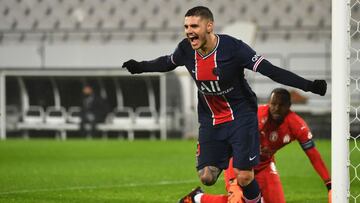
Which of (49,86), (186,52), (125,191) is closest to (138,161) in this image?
(125,191)

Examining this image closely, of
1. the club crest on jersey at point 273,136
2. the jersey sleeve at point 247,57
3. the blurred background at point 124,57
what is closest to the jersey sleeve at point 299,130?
the club crest on jersey at point 273,136

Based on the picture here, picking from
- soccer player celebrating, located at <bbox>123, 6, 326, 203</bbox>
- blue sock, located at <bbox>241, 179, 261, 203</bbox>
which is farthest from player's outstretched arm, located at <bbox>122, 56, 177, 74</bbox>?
blue sock, located at <bbox>241, 179, 261, 203</bbox>

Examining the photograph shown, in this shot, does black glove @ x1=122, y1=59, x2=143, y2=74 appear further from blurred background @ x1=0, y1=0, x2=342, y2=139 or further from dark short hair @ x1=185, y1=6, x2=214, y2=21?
blurred background @ x1=0, y1=0, x2=342, y2=139

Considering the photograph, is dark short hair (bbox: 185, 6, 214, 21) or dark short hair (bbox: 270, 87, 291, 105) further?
dark short hair (bbox: 270, 87, 291, 105)

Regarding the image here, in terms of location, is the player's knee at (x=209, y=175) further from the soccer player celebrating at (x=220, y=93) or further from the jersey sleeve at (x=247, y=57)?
the jersey sleeve at (x=247, y=57)

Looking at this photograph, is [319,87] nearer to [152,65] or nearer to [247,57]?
[247,57]

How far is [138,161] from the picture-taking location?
16.3 m

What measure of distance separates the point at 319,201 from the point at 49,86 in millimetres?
19999

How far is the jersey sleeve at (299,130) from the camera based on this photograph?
A: 25.7 ft

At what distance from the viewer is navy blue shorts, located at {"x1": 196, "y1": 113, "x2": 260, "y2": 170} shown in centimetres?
659

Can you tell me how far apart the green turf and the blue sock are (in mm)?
2344

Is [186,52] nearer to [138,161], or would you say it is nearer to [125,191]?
[125,191]

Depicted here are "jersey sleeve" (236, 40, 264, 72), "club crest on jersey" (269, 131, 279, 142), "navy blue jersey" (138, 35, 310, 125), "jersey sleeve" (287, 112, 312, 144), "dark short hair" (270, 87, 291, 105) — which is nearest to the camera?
"jersey sleeve" (236, 40, 264, 72)

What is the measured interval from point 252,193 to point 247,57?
115 cm
